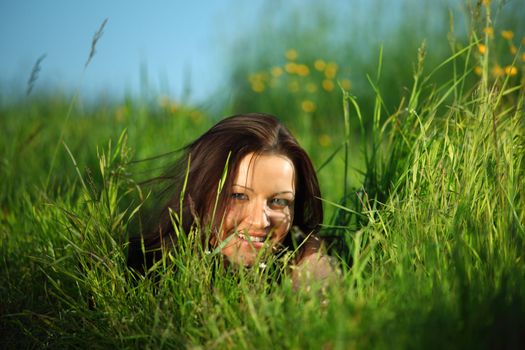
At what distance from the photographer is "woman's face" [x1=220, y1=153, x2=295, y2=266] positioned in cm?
246

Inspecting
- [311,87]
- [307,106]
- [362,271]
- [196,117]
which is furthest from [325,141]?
[362,271]

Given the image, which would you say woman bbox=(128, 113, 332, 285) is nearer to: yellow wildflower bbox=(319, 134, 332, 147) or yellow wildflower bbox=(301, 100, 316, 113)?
yellow wildflower bbox=(319, 134, 332, 147)

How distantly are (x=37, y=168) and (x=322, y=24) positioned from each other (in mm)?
5276

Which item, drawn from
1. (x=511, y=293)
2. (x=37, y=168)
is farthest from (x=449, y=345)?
(x=37, y=168)

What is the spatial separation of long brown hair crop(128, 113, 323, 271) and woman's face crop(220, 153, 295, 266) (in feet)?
0.13

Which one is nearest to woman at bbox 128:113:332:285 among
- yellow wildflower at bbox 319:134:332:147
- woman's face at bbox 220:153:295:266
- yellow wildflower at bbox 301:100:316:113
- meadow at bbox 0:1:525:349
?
woman's face at bbox 220:153:295:266

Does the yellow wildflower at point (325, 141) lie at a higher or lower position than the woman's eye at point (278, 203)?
lower

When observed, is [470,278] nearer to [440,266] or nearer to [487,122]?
[440,266]

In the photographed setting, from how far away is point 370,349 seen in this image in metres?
1.50

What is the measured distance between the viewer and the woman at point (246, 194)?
2461 mm

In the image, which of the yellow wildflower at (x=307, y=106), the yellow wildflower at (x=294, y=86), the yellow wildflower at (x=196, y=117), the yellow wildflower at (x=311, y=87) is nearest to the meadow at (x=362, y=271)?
the yellow wildflower at (x=196, y=117)

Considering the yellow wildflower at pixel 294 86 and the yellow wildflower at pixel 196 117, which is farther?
the yellow wildflower at pixel 294 86

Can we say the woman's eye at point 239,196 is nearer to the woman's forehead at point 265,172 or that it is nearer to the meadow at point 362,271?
the woman's forehead at point 265,172

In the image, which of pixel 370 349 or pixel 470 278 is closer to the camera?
pixel 370 349
